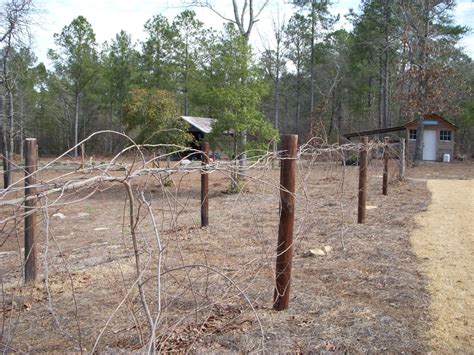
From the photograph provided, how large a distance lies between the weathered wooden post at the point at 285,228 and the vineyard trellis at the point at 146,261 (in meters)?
0.02

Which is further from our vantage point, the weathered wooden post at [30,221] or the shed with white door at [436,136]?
the shed with white door at [436,136]

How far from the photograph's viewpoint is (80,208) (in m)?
10.8

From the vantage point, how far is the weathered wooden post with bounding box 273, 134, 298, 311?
12.1 feet

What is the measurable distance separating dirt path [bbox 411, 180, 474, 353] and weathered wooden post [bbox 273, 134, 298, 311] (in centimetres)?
115

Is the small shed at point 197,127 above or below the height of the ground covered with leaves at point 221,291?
above

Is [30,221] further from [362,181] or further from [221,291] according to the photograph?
[362,181]

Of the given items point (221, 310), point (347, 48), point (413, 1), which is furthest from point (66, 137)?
point (221, 310)

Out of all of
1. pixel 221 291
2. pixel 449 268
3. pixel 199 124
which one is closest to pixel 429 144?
pixel 199 124

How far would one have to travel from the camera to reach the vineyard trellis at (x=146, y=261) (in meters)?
2.00

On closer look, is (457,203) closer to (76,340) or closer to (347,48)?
(76,340)

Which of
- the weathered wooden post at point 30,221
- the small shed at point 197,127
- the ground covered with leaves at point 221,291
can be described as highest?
the small shed at point 197,127

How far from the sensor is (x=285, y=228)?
12.2ft

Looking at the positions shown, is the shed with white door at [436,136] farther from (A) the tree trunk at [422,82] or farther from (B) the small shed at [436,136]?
(A) the tree trunk at [422,82]

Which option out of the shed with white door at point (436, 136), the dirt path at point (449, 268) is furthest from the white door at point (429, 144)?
the dirt path at point (449, 268)
